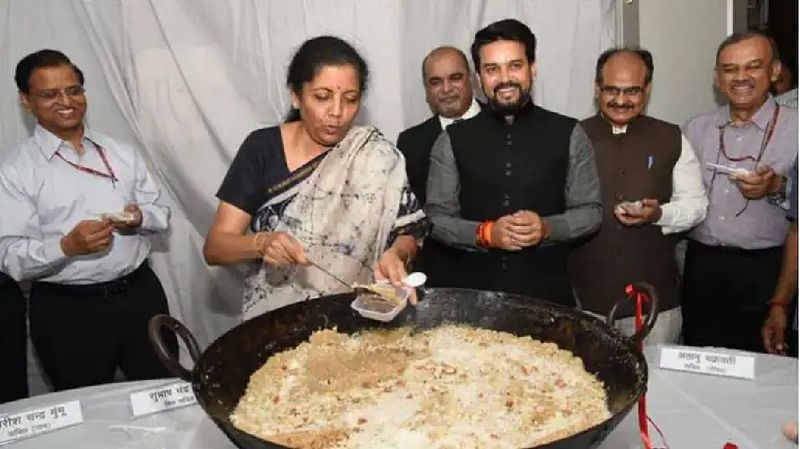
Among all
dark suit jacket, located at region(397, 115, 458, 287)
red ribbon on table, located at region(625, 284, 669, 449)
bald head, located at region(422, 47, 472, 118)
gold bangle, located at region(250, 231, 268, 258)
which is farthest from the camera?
bald head, located at region(422, 47, 472, 118)

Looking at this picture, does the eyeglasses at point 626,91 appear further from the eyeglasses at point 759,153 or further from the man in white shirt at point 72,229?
the man in white shirt at point 72,229

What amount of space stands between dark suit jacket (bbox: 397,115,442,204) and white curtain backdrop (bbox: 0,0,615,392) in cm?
29

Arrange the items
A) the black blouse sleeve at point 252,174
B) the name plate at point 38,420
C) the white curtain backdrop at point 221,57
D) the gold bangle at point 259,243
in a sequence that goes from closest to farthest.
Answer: the name plate at point 38,420
the gold bangle at point 259,243
the black blouse sleeve at point 252,174
the white curtain backdrop at point 221,57

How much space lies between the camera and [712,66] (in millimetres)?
3123

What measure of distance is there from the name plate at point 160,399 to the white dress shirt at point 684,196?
4.78ft

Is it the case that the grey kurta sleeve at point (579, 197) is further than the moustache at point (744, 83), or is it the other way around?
the moustache at point (744, 83)

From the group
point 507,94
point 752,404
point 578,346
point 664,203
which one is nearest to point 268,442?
point 578,346

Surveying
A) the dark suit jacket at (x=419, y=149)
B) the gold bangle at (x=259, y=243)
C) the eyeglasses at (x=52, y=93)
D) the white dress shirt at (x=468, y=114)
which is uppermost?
the eyeglasses at (x=52, y=93)

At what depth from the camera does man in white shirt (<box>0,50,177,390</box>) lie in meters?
2.37

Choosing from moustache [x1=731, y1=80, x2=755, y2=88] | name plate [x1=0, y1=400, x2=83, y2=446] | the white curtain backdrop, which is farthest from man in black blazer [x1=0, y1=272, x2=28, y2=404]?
moustache [x1=731, y1=80, x2=755, y2=88]

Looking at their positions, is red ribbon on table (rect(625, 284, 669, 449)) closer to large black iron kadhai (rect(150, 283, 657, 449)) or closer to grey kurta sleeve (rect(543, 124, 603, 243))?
large black iron kadhai (rect(150, 283, 657, 449))

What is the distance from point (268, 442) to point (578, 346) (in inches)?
29.4

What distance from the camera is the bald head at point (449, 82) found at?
2674 mm

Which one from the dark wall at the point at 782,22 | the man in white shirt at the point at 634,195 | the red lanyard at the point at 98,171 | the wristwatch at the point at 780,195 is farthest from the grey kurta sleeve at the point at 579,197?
the dark wall at the point at 782,22
